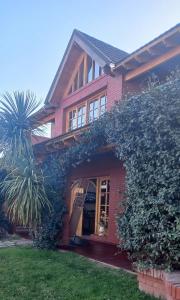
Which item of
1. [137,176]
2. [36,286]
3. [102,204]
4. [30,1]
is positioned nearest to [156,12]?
[30,1]

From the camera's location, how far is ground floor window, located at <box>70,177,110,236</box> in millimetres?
12422

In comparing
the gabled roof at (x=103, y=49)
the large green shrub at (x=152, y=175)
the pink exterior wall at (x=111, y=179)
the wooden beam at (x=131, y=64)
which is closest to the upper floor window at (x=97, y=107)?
the gabled roof at (x=103, y=49)

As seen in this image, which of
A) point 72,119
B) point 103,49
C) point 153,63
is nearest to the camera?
point 153,63

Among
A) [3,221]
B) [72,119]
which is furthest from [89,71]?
[3,221]

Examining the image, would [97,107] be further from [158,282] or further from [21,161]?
[158,282]

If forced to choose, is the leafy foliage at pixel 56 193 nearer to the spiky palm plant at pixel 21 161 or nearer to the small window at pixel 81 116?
the spiky palm plant at pixel 21 161

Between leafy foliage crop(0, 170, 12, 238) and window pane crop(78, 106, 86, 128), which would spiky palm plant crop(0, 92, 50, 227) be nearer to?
leafy foliage crop(0, 170, 12, 238)

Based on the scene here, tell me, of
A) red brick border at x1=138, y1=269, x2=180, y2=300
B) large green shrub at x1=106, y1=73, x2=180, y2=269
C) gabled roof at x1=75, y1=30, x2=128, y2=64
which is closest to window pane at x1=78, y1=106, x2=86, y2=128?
gabled roof at x1=75, y1=30, x2=128, y2=64

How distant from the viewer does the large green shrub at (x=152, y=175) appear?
16.2ft

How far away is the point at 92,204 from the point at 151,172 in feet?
29.5

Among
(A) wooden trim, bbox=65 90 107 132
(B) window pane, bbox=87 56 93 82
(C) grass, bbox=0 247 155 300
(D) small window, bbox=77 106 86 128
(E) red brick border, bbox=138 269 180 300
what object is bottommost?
(C) grass, bbox=0 247 155 300

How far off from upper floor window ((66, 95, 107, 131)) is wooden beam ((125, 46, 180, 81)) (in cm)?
235

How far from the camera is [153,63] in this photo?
31.5ft

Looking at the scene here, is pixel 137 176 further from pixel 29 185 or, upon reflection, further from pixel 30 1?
pixel 30 1
